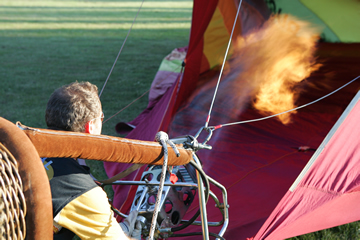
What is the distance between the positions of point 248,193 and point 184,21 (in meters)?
8.20

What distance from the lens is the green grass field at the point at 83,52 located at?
396 centimetres

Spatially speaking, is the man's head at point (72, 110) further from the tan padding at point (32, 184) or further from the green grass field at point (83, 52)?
the green grass field at point (83, 52)

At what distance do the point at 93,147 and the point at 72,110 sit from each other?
260 mm

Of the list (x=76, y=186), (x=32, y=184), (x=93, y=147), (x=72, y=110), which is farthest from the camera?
(x=72, y=110)

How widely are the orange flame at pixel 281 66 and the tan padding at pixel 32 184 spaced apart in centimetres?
241

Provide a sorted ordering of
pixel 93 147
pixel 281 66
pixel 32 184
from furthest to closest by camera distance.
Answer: pixel 281 66, pixel 93 147, pixel 32 184

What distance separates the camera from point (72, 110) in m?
1.16

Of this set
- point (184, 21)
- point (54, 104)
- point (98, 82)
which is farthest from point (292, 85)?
point (184, 21)

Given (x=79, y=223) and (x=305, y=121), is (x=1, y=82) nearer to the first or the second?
(x=305, y=121)

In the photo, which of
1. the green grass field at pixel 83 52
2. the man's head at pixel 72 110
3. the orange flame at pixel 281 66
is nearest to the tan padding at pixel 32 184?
the man's head at pixel 72 110

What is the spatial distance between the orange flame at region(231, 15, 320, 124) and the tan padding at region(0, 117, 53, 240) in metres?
2.41

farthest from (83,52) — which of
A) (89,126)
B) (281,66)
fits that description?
(89,126)

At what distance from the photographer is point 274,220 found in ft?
5.44

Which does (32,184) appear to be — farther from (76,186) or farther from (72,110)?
(72,110)
